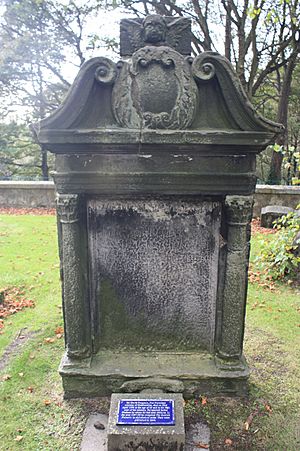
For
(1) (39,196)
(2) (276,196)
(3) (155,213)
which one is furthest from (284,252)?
(1) (39,196)

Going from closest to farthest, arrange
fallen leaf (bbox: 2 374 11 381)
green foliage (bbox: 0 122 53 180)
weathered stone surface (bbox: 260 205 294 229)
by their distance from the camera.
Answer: fallen leaf (bbox: 2 374 11 381) → weathered stone surface (bbox: 260 205 294 229) → green foliage (bbox: 0 122 53 180)

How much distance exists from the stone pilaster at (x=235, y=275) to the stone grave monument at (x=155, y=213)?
0.04 feet

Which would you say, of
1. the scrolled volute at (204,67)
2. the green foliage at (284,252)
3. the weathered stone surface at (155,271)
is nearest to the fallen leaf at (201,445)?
the weathered stone surface at (155,271)

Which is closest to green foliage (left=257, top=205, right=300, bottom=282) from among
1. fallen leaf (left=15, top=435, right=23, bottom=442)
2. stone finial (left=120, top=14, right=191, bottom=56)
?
stone finial (left=120, top=14, right=191, bottom=56)

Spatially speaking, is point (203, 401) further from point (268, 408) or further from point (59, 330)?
point (59, 330)

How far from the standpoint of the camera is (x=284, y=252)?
6.18 m

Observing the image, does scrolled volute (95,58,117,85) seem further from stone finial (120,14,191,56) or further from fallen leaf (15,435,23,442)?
fallen leaf (15,435,23,442)

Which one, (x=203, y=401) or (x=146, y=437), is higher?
(x=146, y=437)

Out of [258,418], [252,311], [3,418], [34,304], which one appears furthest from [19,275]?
[258,418]

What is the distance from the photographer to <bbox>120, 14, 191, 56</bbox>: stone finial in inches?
119

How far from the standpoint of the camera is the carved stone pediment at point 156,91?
9.55ft

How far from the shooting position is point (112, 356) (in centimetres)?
359

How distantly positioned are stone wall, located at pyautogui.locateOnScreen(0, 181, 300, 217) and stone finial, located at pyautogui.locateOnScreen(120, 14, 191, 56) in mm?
9080

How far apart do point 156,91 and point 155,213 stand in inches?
41.4
